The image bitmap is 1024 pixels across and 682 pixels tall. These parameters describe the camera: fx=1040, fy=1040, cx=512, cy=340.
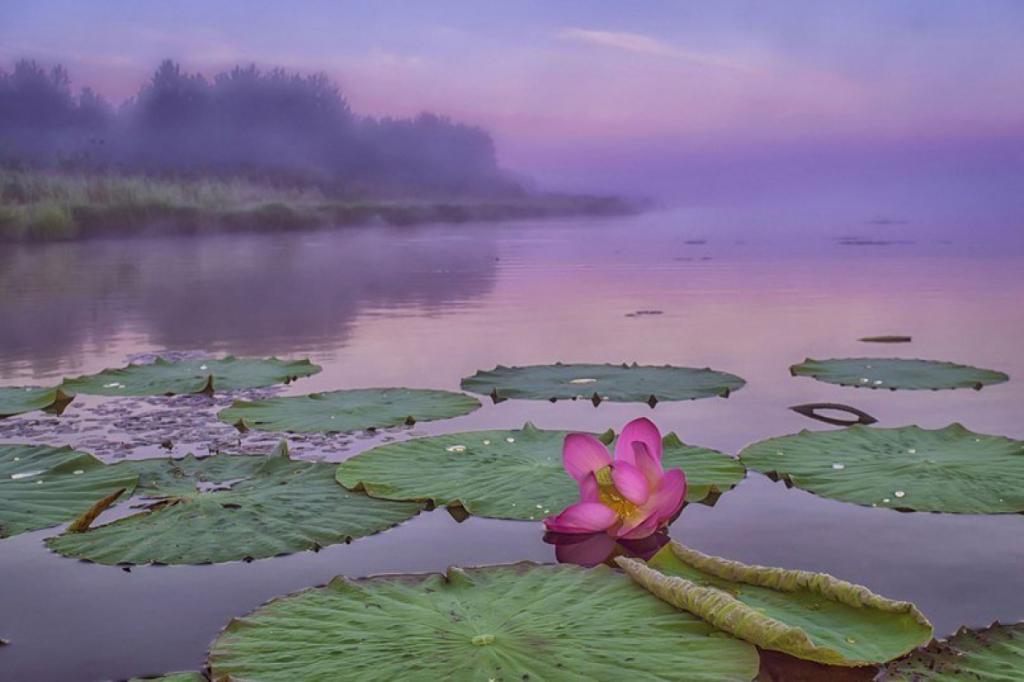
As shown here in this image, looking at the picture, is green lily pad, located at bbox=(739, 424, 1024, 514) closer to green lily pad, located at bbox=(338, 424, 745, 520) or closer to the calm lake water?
the calm lake water

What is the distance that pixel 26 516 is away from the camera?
8.48 feet

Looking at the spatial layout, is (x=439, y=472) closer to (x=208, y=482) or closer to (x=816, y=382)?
(x=208, y=482)

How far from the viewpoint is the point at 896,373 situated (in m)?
4.66

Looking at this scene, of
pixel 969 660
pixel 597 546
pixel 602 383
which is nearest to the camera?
pixel 969 660

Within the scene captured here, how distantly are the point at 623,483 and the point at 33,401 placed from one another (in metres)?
2.82

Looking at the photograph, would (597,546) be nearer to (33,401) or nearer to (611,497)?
(611,497)

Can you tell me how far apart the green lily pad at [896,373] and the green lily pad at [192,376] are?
236cm

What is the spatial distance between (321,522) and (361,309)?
18.2 ft

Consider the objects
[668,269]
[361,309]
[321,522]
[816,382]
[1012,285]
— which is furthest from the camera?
[668,269]

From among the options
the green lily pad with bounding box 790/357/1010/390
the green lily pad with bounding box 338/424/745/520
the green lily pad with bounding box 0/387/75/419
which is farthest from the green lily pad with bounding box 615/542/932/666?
the green lily pad with bounding box 0/387/75/419

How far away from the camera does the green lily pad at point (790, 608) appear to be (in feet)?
5.24

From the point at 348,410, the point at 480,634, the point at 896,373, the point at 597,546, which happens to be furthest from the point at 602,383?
the point at 480,634

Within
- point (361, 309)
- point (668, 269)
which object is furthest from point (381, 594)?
point (668, 269)

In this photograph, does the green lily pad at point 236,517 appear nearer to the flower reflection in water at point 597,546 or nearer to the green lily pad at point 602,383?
the flower reflection in water at point 597,546
